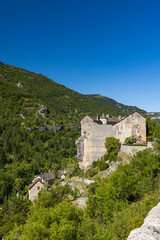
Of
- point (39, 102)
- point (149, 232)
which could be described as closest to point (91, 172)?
point (149, 232)

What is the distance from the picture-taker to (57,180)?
5459cm

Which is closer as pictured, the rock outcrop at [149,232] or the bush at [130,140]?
the rock outcrop at [149,232]

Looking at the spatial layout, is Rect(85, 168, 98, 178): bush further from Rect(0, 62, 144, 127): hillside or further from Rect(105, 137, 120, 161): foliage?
Rect(0, 62, 144, 127): hillside

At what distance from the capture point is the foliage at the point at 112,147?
118ft

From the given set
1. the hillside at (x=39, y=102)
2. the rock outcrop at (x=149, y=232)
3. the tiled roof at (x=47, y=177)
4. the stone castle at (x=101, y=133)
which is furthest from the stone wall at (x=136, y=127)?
the hillside at (x=39, y=102)

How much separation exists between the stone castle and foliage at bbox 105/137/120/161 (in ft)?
5.91

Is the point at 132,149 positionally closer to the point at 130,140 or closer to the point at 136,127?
the point at 130,140

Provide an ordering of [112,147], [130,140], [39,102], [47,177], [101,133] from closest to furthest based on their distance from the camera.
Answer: [130,140] → [112,147] → [101,133] → [47,177] → [39,102]

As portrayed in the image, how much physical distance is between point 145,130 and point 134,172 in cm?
1362

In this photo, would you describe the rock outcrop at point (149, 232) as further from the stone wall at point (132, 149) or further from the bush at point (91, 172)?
the bush at point (91, 172)

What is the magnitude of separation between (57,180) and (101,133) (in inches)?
940

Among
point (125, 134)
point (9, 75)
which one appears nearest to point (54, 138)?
point (125, 134)

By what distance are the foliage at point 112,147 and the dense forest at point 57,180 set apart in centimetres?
363

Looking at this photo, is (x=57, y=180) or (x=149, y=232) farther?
(x=57, y=180)
